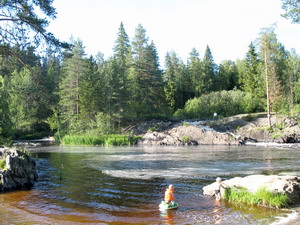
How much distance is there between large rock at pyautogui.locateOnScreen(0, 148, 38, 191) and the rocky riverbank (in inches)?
1098

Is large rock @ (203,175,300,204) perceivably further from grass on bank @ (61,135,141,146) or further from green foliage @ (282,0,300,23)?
grass on bank @ (61,135,141,146)

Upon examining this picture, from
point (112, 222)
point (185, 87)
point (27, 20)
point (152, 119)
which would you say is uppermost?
point (185, 87)

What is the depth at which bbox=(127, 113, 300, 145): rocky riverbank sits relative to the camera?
39.2 metres

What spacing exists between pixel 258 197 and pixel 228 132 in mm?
32456

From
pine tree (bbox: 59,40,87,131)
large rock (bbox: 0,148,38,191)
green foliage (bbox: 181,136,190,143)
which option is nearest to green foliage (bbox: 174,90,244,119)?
green foliage (bbox: 181,136,190,143)

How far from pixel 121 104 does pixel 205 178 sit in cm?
3938

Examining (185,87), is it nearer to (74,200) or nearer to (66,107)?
(66,107)

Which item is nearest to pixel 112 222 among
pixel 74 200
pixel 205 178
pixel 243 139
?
pixel 74 200

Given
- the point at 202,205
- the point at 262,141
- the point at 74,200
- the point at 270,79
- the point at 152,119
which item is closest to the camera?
the point at 202,205

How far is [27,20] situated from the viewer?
15.7m

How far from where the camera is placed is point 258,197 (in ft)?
Answer: 35.0

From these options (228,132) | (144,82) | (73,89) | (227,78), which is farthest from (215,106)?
(73,89)

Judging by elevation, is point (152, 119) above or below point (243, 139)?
above

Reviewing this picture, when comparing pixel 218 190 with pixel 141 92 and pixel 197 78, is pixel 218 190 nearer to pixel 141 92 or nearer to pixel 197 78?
pixel 141 92
